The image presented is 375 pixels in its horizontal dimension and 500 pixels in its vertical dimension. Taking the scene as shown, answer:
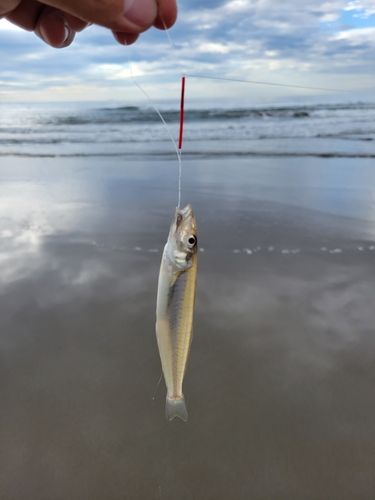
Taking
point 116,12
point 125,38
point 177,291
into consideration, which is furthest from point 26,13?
point 177,291

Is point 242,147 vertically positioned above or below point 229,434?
above

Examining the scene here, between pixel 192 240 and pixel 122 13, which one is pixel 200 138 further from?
pixel 122 13

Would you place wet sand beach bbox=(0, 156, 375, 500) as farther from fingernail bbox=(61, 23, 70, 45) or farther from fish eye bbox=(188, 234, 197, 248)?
fingernail bbox=(61, 23, 70, 45)

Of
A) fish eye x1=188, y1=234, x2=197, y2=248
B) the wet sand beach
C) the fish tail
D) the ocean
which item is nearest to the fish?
fish eye x1=188, y1=234, x2=197, y2=248

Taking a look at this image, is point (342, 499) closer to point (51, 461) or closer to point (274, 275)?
point (51, 461)

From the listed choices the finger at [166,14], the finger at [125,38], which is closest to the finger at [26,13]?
the finger at [125,38]

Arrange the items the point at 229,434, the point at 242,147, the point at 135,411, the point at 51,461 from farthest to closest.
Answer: the point at 242,147
the point at 135,411
the point at 229,434
the point at 51,461

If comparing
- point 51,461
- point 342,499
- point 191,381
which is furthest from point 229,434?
point 51,461
